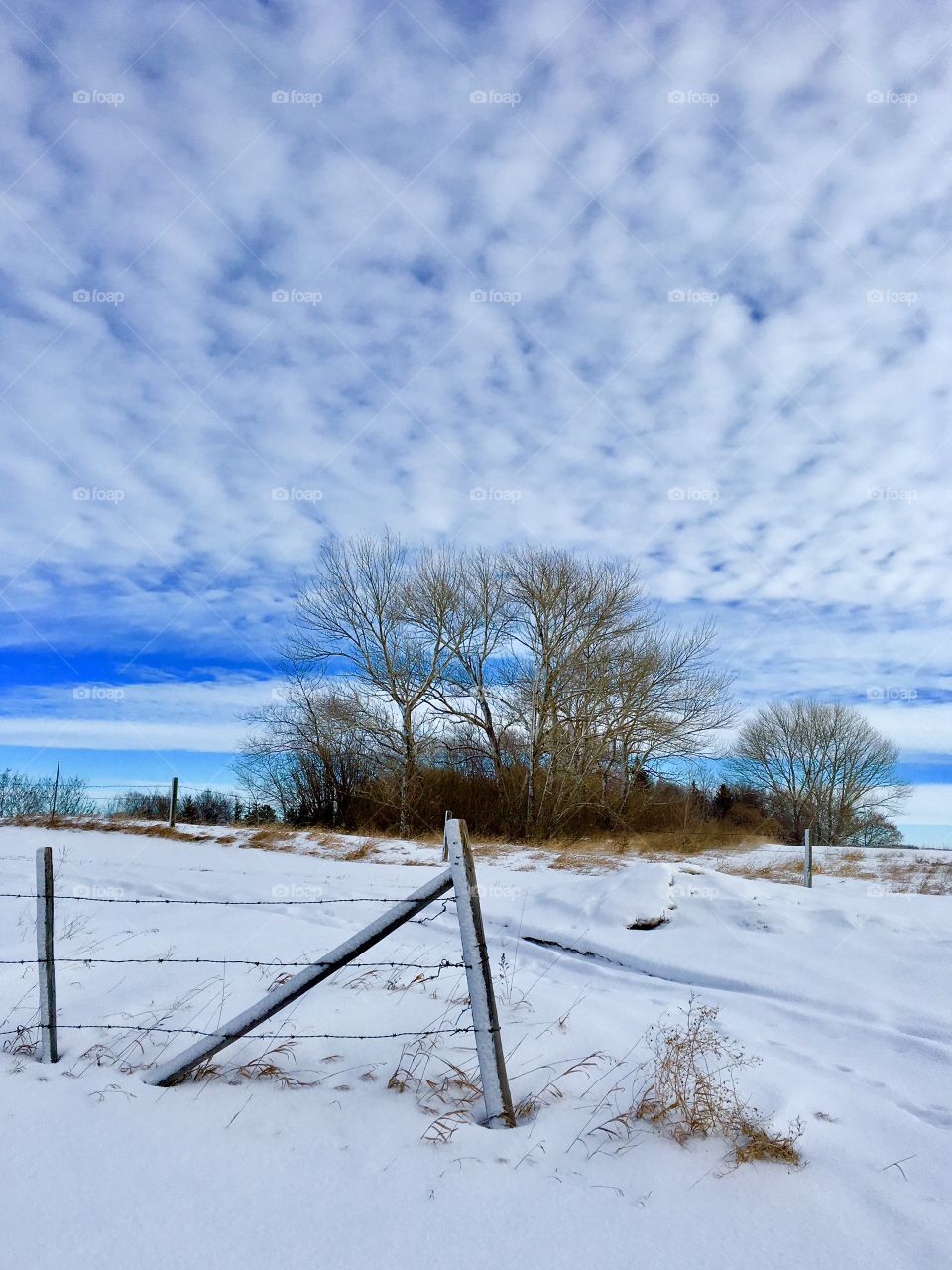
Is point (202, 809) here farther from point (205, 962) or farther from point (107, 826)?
point (205, 962)

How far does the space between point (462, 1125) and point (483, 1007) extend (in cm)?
58

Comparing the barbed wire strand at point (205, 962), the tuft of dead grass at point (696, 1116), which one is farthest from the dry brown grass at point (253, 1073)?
the tuft of dead grass at point (696, 1116)

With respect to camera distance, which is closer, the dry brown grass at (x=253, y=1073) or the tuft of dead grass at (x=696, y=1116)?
the tuft of dead grass at (x=696, y=1116)

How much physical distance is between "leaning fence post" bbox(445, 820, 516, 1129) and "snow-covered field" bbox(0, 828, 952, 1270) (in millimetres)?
140

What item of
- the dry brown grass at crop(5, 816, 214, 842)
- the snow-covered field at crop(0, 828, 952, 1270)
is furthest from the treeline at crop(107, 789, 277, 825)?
the snow-covered field at crop(0, 828, 952, 1270)

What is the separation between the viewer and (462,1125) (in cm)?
382

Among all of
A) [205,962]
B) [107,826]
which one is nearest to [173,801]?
[107,826]

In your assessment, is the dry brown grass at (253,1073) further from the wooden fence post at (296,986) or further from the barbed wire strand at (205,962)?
the barbed wire strand at (205,962)

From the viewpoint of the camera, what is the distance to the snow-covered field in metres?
3.01

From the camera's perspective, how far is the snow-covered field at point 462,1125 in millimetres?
3010

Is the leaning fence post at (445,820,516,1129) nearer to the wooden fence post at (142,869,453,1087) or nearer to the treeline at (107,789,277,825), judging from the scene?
the wooden fence post at (142,869,453,1087)

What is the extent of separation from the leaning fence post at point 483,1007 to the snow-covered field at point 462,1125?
0.46 feet

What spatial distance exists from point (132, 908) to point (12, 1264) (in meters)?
7.58

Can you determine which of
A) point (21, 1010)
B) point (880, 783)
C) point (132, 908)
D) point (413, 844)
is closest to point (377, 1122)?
point (21, 1010)
